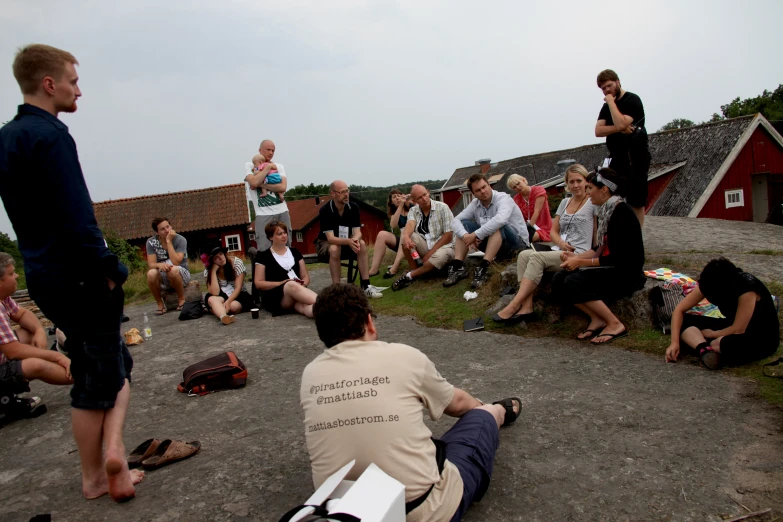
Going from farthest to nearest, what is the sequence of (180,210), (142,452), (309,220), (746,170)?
(309,220), (180,210), (746,170), (142,452)

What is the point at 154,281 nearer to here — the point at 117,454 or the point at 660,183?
the point at 117,454

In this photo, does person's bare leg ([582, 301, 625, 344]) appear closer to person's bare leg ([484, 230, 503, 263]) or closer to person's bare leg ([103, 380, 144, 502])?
person's bare leg ([484, 230, 503, 263])

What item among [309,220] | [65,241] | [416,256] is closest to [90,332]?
[65,241]

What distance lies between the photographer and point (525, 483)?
118 inches

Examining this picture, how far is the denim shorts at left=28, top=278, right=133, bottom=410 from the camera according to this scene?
2.81 m

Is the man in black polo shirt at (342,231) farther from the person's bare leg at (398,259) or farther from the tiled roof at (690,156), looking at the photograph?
the tiled roof at (690,156)

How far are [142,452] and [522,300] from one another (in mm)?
3902

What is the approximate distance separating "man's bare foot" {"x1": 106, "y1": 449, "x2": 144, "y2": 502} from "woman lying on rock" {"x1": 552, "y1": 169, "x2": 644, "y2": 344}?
158 inches

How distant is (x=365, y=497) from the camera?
83.4 inches

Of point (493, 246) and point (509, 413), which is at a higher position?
point (493, 246)

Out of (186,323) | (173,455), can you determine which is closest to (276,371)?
(173,455)

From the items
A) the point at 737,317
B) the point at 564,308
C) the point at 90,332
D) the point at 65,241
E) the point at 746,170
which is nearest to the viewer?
the point at 65,241

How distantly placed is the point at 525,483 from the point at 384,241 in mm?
6690

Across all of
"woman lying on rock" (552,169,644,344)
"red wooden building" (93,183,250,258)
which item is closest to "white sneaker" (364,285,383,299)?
"woman lying on rock" (552,169,644,344)
